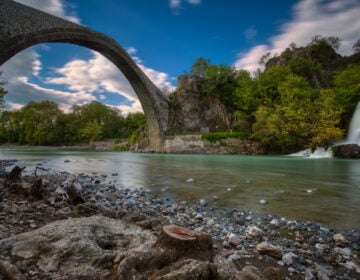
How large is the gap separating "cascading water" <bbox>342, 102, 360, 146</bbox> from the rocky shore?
74.1 feet

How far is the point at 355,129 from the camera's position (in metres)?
20.5

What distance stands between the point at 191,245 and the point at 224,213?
2016 mm

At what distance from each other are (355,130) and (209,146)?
15467 millimetres

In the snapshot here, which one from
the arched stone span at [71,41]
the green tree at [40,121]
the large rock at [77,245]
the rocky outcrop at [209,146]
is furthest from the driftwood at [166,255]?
the green tree at [40,121]

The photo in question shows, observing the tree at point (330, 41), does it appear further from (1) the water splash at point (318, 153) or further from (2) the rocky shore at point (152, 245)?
(2) the rocky shore at point (152, 245)

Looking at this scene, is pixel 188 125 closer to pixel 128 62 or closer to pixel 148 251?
pixel 128 62

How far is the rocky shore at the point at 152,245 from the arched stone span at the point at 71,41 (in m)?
12.0

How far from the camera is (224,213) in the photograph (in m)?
3.18

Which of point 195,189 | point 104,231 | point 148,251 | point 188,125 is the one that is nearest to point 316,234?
point 148,251

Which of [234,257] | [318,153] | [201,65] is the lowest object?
[234,257]

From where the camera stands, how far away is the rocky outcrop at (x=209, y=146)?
26.4 metres

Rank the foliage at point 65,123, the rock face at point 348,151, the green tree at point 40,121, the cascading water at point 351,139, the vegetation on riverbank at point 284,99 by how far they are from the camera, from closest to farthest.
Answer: the rock face at point 348,151 → the cascading water at point 351,139 → the vegetation on riverbank at point 284,99 → the foliage at point 65,123 → the green tree at point 40,121

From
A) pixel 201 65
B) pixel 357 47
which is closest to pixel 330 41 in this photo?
pixel 357 47

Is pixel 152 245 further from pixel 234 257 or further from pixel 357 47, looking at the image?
pixel 357 47
